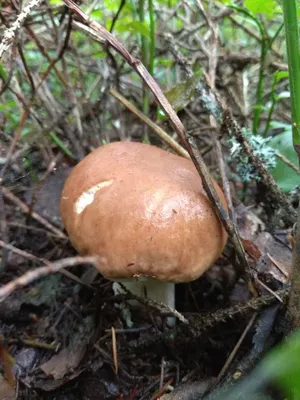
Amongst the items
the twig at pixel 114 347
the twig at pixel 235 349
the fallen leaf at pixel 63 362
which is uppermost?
the twig at pixel 235 349

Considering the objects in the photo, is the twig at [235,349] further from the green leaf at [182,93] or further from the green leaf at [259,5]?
the green leaf at [259,5]

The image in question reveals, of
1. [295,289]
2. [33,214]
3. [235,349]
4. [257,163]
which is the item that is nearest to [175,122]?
[257,163]

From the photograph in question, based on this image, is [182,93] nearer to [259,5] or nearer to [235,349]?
[259,5]

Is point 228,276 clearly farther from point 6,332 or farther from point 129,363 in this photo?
point 6,332

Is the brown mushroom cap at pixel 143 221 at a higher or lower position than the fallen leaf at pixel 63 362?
higher

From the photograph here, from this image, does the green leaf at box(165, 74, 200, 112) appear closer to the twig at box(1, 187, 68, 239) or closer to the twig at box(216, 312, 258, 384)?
the twig at box(1, 187, 68, 239)

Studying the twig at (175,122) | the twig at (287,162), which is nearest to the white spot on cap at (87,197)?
the twig at (175,122)

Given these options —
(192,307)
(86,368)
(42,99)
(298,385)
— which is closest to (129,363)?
(86,368)
